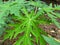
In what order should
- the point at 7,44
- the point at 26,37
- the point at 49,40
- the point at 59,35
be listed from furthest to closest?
the point at 59,35
the point at 7,44
the point at 26,37
the point at 49,40

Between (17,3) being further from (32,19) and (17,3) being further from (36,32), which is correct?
(36,32)

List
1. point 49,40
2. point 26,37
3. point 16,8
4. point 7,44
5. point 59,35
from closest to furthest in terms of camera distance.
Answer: point 49,40 < point 26,37 < point 16,8 < point 7,44 < point 59,35

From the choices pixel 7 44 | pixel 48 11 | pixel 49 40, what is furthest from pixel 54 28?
pixel 49 40

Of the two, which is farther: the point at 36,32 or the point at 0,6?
the point at 0,6

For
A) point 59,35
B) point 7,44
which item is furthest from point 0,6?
point 59,35

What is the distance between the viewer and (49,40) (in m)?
0.54

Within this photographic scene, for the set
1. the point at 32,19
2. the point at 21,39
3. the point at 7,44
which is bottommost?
the point at 7,44

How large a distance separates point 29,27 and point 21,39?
118 millimetres

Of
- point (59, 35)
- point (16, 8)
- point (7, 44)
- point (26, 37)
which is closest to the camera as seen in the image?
point (26, 37)

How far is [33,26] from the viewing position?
140 centimetres

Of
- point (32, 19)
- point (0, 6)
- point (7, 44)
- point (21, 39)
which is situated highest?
point (0, 6)

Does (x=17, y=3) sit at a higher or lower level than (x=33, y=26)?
higher

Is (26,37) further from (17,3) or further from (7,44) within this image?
(7,44)

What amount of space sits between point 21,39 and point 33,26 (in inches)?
5.8
